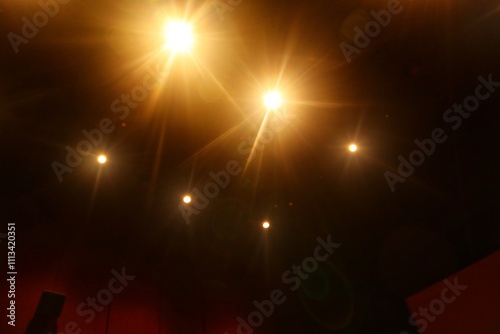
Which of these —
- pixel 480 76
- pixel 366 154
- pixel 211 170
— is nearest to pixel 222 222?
pixel 211 170

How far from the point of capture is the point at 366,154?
407 cm

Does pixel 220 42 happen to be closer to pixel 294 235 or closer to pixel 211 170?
pixel 211 170

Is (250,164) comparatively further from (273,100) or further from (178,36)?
(178,36)

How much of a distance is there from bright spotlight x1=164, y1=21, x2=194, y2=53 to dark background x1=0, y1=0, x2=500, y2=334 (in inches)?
3.7

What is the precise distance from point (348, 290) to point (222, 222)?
258 centimetres

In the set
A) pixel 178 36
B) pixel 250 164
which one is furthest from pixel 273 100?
pixel 178 36

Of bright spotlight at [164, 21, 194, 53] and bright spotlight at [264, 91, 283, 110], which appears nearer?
bright spotlight at [164, 21, 194, 53]

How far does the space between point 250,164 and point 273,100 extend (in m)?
1.04

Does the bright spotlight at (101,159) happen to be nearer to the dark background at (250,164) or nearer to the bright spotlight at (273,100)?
the dark background at (250,164)

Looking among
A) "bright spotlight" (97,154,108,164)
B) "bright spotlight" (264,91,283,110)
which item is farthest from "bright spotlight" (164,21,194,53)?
"bright spotlight" (97,154,108,164)

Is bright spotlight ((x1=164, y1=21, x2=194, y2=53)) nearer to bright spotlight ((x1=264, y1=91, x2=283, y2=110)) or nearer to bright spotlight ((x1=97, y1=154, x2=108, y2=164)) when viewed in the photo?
bright spotlight ((x1=264, y1=91, x2=283, y2=110))

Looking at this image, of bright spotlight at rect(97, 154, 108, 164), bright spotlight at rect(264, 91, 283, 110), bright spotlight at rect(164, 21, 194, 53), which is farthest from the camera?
bright spotlight at rect(97, 154, 108, 164)

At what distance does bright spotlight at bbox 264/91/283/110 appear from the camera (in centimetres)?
335

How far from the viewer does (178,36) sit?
279 centimetres
